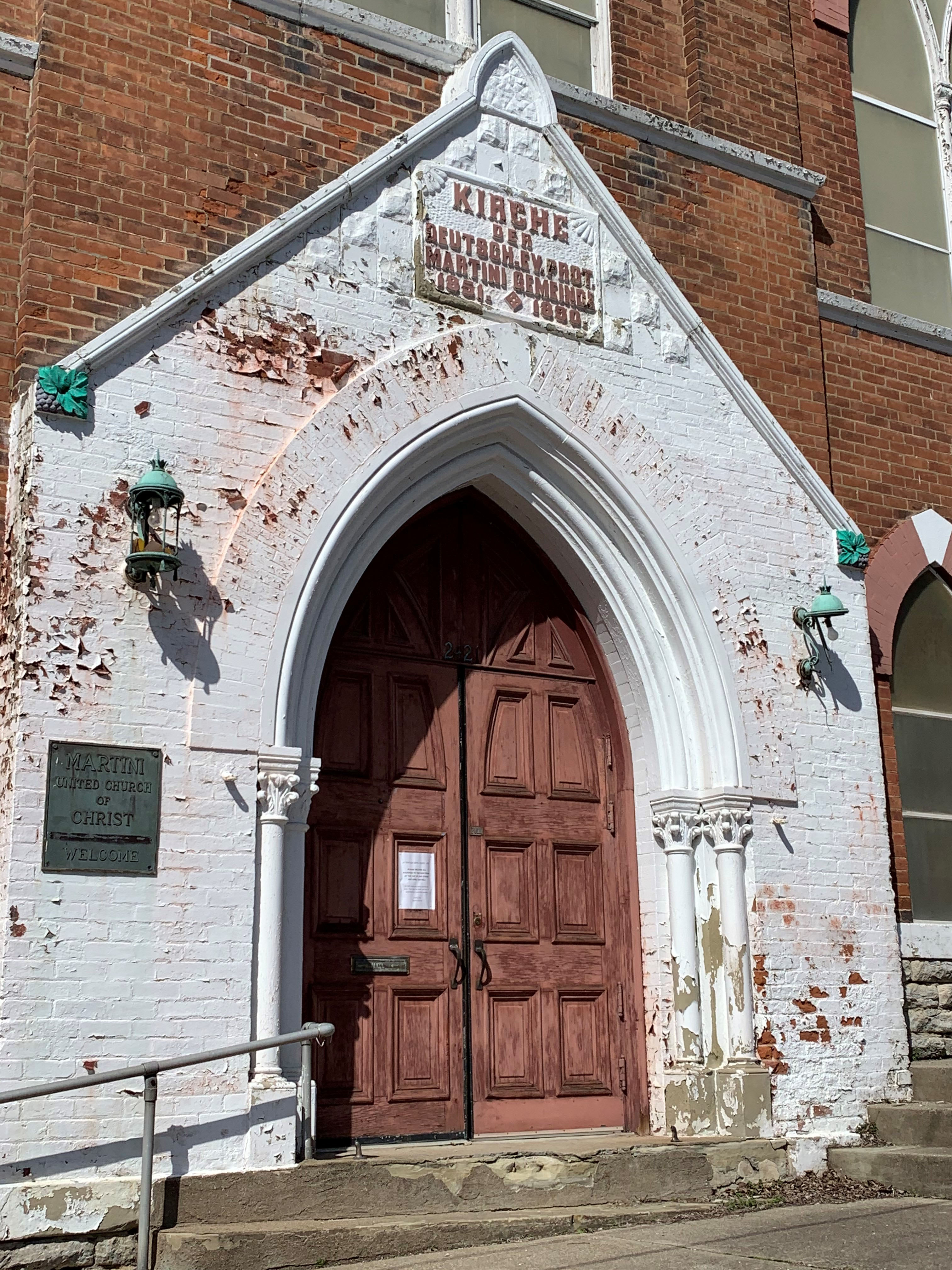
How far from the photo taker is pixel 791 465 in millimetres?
9289

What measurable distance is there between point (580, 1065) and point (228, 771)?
2783 millimetres

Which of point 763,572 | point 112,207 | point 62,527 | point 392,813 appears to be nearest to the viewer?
point 62,527

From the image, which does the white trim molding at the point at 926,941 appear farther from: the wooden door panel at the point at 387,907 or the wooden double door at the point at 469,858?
the wooden door panel at the point at 387,907

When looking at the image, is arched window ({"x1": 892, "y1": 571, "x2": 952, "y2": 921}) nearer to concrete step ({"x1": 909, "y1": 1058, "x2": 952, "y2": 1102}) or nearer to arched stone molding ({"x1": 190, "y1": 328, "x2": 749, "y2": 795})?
concrete step ({"x1": 909, "y1": 1058, "x2": 952, "y2": 1102})

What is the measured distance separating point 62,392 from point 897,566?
572 cm

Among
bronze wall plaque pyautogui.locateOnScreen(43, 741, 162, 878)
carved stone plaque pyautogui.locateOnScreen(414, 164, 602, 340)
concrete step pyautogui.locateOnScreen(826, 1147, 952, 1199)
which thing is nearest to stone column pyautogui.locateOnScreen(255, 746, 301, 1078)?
bronze wall plaque pyautogui.locateOnScreen(43, 741, 162, 878)

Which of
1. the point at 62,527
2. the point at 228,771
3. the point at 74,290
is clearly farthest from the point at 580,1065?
the point at 74,290

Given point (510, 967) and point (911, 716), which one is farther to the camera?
point (911, 716)

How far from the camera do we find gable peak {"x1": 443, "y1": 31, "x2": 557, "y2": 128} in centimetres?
863

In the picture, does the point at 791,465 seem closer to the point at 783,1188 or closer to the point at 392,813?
the point at 392,813

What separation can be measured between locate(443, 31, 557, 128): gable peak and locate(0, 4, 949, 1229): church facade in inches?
1.1

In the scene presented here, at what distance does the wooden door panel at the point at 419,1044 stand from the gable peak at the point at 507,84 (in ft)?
16.7

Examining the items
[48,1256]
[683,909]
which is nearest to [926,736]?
[683,909]

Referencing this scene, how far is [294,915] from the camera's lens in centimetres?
702
